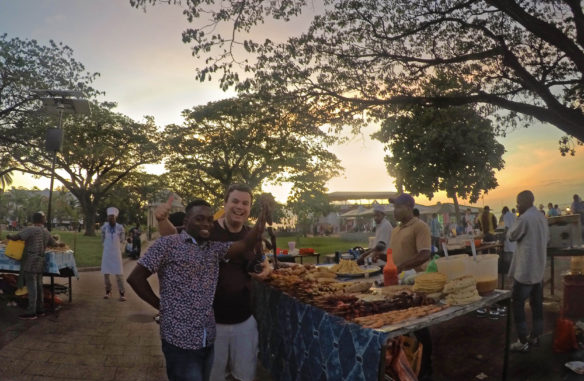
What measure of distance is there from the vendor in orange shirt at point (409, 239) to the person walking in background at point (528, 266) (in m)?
1.71

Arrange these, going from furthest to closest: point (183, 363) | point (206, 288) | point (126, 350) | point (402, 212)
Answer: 1. point (126, 350)
2. point (402, 212)
3. point (206, 288)
4. point (183, 363)

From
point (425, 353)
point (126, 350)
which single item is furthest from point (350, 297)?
point (126, 350)

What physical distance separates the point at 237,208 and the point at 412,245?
2.49m

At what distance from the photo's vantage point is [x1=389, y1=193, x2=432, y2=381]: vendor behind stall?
4.45 meters

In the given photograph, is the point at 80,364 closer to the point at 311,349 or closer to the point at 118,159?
the point at 311,349

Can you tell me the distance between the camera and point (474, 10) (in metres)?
9.94

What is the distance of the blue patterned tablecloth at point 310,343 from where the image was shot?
253 cm

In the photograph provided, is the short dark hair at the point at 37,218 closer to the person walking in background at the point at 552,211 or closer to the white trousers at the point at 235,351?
the white trousers at the point at 235,351

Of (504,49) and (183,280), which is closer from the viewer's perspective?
(183,280)

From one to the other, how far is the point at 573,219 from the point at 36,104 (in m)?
23.3

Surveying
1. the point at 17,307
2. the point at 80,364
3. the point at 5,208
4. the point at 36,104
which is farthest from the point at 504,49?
the point at 5,208

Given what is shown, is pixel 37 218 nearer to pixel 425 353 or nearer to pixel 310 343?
pixel 310 343

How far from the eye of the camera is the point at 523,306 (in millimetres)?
5367

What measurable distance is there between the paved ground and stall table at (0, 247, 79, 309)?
814mm
